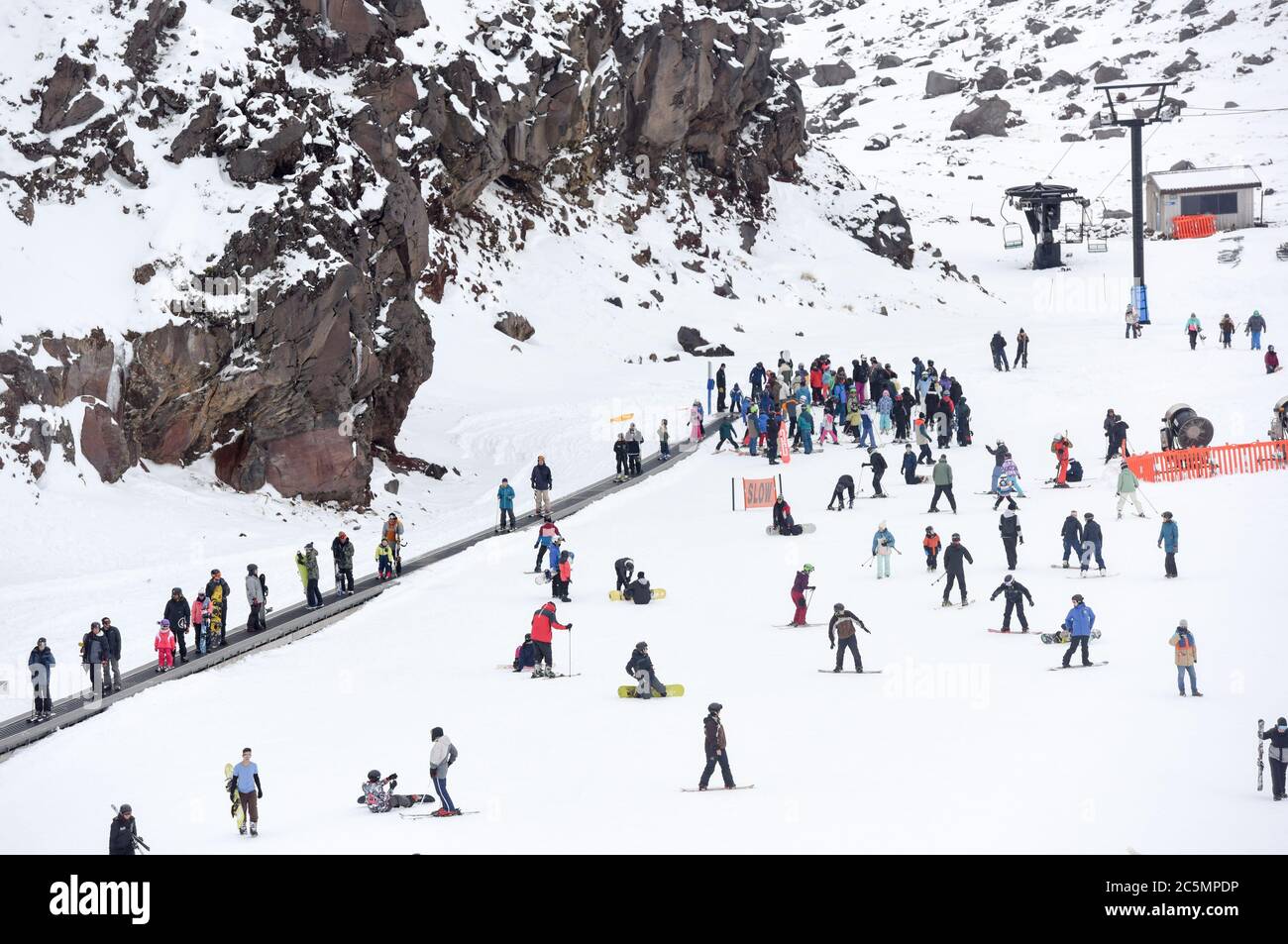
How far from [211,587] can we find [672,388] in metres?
26.2

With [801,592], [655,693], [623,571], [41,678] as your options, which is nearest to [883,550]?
[801,592]

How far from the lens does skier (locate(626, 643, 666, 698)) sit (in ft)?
62.2

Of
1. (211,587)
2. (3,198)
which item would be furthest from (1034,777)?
(3,198)

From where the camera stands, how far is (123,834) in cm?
1388

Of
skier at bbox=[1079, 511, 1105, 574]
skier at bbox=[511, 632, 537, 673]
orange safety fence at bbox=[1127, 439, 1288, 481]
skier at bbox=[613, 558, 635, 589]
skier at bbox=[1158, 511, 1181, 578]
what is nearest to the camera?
skier at bbox=[511, 632, 537, 673]

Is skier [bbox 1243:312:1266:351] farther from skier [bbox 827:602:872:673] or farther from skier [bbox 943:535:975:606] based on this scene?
skier [bbox 827:602:872:673]

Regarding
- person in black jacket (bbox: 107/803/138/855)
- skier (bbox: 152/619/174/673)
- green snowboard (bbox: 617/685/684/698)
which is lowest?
person in black jacket (bbox: 107/803/138/855)

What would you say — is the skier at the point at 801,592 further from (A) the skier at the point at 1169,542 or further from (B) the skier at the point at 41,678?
(B) the skier at the point at 41,678

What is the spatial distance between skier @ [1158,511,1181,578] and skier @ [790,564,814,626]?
6.04 m

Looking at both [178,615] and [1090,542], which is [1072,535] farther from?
[178,615]

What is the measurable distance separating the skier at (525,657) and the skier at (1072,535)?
376 inches

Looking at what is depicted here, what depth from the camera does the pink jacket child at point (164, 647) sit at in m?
21.8

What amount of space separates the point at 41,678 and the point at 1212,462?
2395 centimetres

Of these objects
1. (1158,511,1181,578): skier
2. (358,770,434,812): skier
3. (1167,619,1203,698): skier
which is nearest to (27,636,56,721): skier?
(358,770,434,812): skier
